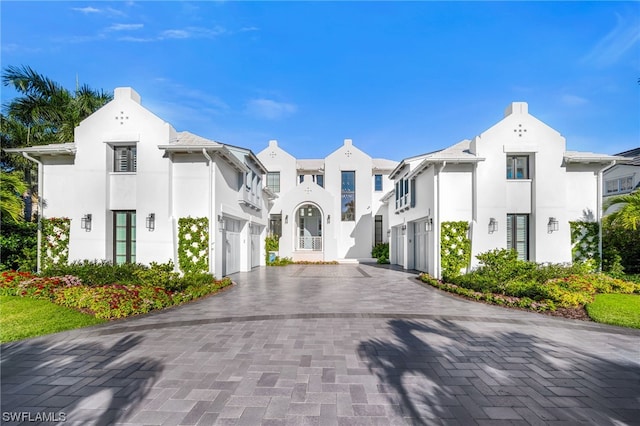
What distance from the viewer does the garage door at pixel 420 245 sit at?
51.6 ft

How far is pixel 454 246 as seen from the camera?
12953 millimetres

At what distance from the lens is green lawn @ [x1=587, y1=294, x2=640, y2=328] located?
6996 mm

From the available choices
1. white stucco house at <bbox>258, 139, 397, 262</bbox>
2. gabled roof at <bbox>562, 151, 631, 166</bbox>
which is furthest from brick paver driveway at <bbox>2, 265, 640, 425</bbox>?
white stucco house at <bbox>258, 139, 397, 262</bbox>

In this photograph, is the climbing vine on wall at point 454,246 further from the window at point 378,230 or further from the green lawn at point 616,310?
the window at point 378,230

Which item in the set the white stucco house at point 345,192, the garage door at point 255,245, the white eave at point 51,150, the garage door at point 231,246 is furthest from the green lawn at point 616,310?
the white eave at point 51,150

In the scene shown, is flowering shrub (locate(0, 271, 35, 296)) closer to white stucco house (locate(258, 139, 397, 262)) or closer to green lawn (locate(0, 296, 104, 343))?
green lawn (locate(0, 296, 104, 343))

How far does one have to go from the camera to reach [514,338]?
5.97 metres

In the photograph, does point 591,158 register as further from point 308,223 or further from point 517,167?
point 308,223

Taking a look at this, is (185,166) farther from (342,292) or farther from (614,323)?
(614,323)

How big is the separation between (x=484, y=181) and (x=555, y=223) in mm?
3438

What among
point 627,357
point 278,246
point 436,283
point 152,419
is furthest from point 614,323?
point 278,246

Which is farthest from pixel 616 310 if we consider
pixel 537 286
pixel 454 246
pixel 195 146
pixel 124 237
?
pixel 124 237

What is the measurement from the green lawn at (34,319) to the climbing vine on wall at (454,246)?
12.0m

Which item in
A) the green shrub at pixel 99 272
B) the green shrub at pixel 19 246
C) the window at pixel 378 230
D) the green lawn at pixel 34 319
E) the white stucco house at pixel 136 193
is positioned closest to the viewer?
the green lawn at pixel 34 319
